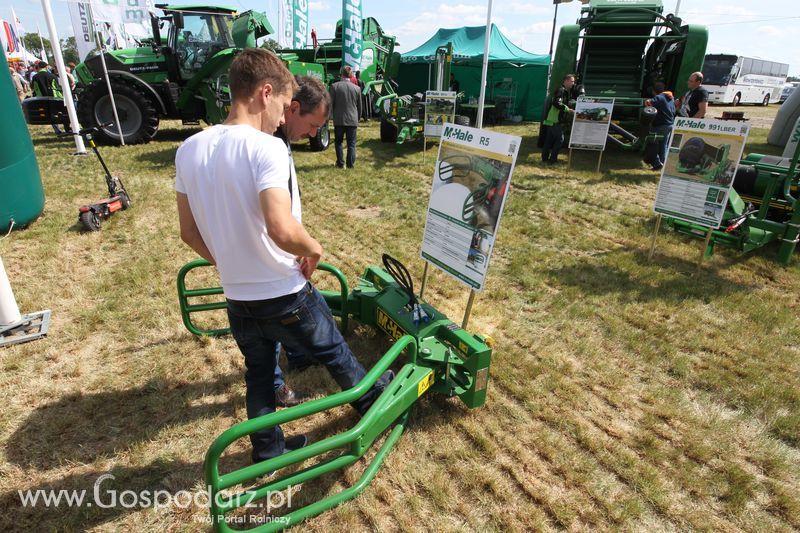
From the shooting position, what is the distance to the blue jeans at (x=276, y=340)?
1903 millimetres

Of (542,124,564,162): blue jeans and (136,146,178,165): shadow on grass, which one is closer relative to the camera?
(136,146,178,165): shadow on grass

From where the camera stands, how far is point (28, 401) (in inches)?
108

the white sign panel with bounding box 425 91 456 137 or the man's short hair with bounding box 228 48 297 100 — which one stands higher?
the man's short hair with bounding box 228 48 297 100

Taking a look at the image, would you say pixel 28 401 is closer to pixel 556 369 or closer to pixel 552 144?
pixel 556 369

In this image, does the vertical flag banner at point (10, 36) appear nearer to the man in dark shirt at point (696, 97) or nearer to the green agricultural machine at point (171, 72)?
the green agricultural machine at point (171, 72)

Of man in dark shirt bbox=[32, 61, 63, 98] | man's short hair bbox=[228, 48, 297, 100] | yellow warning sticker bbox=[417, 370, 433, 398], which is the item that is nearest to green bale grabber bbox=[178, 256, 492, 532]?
yellow warning sticker bbox=[417, 370, 433, 398]

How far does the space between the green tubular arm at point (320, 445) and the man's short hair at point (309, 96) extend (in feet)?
4.11

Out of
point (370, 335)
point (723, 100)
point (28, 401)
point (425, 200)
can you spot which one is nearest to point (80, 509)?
point (28, 401)

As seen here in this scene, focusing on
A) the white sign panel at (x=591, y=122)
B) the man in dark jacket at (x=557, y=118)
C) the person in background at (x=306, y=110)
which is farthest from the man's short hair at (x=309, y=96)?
the man in dark jacket at (x=557, y=118)

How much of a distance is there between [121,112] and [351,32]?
560 cm

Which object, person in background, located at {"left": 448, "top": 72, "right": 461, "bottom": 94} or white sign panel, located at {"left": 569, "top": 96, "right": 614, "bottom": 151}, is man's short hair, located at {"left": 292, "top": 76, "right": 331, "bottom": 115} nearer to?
white sign panel, located at {"left": 569, "top": 96, "right": 614, "bottom": 151}

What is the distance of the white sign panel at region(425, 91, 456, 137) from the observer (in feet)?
30.2

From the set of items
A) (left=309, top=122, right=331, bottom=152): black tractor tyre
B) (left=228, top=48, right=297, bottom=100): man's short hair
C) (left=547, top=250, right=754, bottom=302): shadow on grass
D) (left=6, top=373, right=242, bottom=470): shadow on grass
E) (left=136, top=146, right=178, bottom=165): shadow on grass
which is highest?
(left=228, top=48, right=297, bottom=100): man's short hair

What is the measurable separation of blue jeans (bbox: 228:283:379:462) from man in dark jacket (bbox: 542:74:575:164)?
26.6ft
